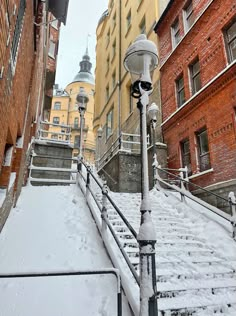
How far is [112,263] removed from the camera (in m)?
4.79

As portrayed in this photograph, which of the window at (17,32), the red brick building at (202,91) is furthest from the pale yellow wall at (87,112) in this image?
the window at (17,32)

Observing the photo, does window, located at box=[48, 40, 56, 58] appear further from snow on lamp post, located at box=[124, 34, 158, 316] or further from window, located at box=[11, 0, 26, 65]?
snow on lamp post, located at box=[124, 34, 158, 316]

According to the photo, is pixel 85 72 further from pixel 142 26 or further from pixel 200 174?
pixel 200 174

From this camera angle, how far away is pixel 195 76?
11828 mm

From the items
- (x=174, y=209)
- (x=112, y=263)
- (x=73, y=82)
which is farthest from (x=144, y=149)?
(x=73, y=82)

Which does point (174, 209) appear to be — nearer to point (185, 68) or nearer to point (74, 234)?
point (74, 234)

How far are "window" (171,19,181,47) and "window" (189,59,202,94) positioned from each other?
8.65 feet

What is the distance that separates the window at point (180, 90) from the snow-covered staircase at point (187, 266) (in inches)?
270

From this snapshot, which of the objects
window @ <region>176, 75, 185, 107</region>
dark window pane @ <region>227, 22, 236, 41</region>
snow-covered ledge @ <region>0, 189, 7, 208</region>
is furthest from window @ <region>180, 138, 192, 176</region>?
snow-covered ledge @ <region>0, 189, 7, 208</region>

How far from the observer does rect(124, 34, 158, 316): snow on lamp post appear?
129 inches

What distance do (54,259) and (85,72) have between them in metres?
70.5

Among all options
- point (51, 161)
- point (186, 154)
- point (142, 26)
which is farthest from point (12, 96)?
point (142, 26)

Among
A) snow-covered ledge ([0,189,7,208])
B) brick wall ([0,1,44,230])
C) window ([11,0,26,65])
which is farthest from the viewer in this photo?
snow-covered ledge ([0,189,7,208])

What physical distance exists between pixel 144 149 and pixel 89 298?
8.02 ft
